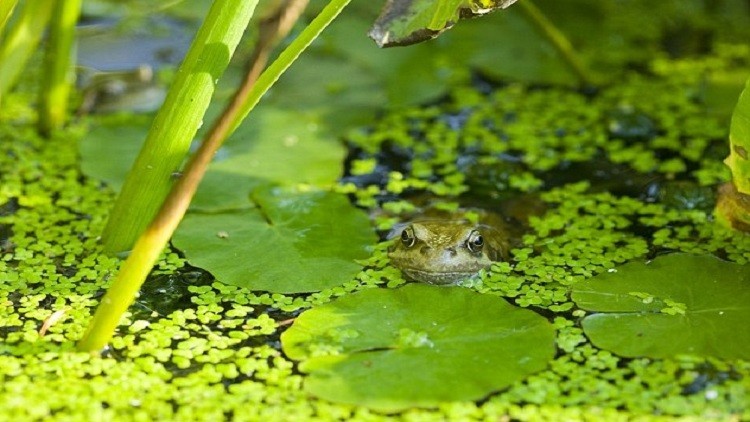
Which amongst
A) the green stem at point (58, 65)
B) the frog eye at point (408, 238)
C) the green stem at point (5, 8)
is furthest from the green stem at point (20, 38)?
the frog eye at point (408, 238)

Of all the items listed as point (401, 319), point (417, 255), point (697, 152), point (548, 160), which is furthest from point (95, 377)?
point (697, 152)

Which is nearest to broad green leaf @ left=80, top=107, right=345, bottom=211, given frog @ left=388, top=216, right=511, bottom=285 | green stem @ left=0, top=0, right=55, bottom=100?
green stem @ left=0, top=0, right=55, bottom=100

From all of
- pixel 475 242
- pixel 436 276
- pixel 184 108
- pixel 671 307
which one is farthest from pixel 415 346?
pixel 184 108

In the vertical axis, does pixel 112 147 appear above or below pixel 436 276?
below

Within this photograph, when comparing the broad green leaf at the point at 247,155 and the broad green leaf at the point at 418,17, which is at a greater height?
the broad green leaf at the point at 418,17

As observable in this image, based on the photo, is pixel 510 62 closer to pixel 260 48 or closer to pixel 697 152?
pixel 697 152

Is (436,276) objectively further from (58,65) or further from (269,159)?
(58,65)

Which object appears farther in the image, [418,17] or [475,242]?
[475,242]

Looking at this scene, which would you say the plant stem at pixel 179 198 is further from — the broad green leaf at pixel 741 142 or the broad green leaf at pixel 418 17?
the broad green leaf at pixel 741 142
